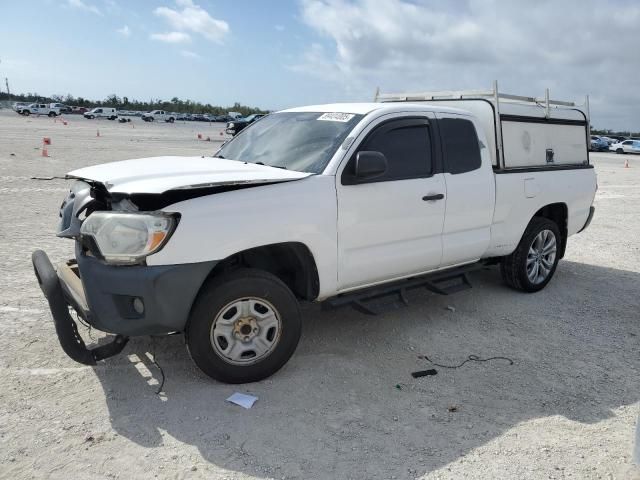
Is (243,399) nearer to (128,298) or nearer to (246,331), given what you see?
(246,331)

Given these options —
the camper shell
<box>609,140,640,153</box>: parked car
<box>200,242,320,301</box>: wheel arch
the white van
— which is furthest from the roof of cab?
the white van

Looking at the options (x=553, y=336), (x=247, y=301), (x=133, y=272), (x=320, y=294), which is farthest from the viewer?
(x=553, y=336)

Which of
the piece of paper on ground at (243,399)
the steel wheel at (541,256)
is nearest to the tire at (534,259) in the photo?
the steel wheel at (541,256)

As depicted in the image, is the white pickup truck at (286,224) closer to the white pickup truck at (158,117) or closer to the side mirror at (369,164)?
the side mirror at (369,164)

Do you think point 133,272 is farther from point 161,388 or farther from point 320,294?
point 320,294

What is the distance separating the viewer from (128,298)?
336cm

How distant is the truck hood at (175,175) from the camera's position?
335cm

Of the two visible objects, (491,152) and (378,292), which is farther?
(491,152)

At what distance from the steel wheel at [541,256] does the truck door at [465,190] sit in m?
1.07

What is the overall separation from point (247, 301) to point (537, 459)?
2008 mm

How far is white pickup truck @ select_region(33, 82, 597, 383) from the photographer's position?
3.36 m

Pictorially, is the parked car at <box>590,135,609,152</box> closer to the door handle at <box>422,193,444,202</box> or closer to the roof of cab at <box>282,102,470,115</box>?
the roof of cab at <box>282,102,470,115</box>

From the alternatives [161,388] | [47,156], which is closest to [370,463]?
[161,388]

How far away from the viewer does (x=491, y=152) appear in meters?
5.46
